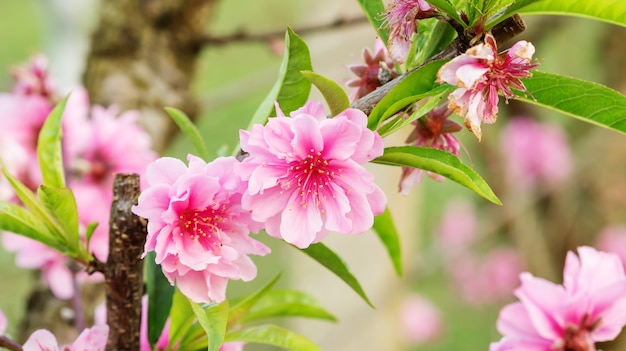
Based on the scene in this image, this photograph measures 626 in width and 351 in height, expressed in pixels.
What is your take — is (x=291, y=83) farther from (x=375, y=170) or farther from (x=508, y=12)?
(x=375, y=170)

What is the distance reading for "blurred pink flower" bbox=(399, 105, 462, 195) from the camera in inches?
15.5

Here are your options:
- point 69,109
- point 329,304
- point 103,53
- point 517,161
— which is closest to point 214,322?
point 69,109

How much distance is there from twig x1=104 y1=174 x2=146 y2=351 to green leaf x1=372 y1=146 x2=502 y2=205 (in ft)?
0.43

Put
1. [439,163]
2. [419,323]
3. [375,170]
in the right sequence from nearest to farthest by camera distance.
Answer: [439,163], [375,170], [419,323]

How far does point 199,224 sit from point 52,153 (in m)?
0.15

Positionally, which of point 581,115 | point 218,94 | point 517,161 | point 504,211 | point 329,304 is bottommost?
point 581,115

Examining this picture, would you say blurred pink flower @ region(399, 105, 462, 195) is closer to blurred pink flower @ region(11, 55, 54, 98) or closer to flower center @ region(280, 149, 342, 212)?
flower center @ region(280, 149, 342, 212)

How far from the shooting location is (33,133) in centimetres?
76

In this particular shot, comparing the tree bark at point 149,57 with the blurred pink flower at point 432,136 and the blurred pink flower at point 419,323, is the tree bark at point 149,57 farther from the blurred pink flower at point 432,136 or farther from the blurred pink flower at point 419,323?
the blurred pink flower at point 419,323

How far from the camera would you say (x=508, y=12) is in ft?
1.16

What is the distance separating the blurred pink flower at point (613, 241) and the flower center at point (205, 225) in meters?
1.61

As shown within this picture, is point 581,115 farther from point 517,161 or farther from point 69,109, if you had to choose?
point 517,161

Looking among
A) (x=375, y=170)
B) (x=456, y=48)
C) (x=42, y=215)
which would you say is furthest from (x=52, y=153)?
(x=375, y=170)

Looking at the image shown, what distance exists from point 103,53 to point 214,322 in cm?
69
